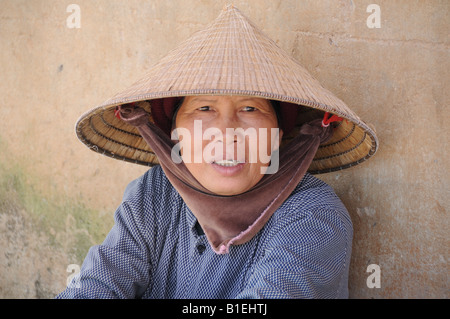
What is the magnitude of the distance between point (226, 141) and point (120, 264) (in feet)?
2.11

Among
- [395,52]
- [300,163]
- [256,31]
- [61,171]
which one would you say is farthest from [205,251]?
[61,171]

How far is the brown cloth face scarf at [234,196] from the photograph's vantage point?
6.37ft

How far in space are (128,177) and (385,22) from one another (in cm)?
157

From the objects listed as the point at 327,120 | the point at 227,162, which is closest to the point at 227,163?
the point at 227,162

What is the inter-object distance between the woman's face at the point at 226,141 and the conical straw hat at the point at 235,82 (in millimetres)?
158

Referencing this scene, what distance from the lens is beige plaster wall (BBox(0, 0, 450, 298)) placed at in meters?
2.17

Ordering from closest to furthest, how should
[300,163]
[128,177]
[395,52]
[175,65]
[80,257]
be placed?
[175,65] → [300,163] → [395,52] → [128,177] → [80,257]

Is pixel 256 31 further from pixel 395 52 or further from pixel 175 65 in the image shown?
pixel 395 52

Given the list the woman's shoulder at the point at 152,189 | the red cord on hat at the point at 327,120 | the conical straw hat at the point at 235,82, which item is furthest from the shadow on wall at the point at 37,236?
the red cord on hat at the point at 327,120

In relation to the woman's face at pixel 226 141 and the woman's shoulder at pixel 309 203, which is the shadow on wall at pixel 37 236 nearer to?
the woman's face at pixel 226 141

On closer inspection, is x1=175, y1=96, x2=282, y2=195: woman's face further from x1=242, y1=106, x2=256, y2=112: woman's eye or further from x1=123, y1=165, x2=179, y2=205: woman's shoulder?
x1=123, y1=165, x2=179, y2=205: woman's shoulder

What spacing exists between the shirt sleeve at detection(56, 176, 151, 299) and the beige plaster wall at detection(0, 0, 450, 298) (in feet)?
1.96

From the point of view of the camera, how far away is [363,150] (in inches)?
83.5

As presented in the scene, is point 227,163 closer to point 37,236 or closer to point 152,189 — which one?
point 152,189
